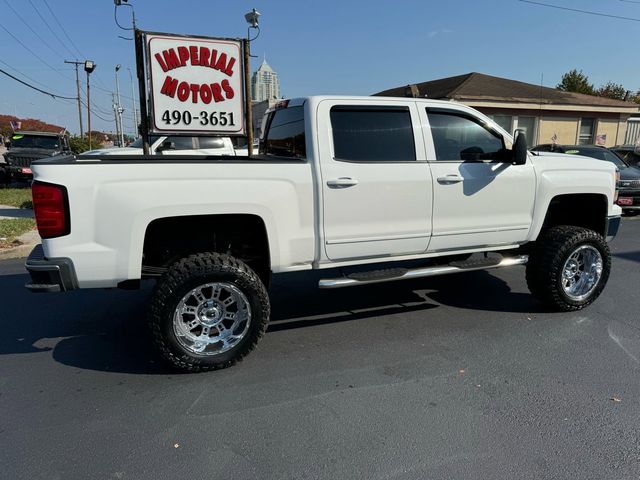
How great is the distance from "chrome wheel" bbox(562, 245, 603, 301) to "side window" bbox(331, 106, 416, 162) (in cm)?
217

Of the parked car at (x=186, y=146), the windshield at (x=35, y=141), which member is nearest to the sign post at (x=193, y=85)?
the parked car at (x=186, y=146)

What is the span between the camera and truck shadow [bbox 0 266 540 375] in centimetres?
392

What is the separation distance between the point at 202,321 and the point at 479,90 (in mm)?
19878

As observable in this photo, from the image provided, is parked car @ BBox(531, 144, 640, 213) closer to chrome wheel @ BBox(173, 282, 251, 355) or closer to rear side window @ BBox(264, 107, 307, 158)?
rear side window @ BBox(264, 107, 307, 158)

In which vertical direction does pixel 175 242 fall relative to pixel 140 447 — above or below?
above

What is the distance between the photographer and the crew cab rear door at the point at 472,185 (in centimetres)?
417

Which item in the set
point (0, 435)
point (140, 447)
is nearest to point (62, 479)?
point (140, 447)

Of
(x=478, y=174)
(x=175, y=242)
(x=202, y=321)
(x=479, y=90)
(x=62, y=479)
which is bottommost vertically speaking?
(x=62, y=479)

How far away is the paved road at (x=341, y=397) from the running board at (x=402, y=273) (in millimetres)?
Result: 555

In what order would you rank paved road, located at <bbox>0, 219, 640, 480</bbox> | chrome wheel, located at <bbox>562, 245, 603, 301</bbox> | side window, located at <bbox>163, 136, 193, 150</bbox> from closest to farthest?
paved road, located at <bbox>0, 219, 640, 480</bbox>
chrome wheel, located at <bbox>562, 245, 603, 301</bbox>
side window, located at <bbox>163, 136, 193, 150</bbox>

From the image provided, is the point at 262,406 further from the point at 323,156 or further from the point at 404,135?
the point at 404,135

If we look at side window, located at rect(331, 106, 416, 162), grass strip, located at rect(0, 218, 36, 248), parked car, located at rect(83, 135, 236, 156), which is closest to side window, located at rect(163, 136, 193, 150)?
parked car, located at rect(83, 135, 236, 156)

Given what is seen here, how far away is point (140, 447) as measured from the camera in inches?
106

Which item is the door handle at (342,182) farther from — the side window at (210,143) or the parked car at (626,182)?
the parked car at (626,182)
